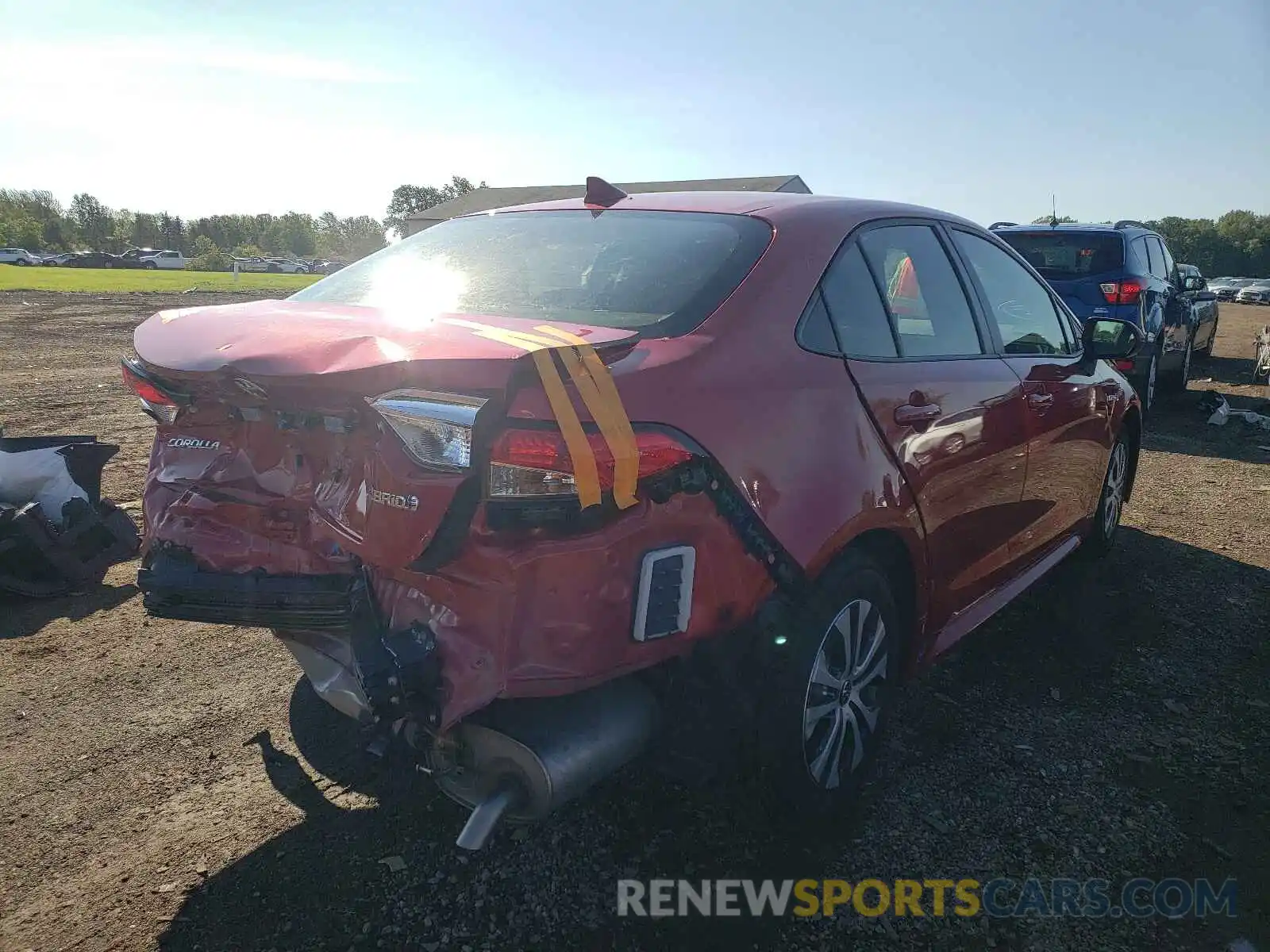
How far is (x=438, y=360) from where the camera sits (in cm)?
185

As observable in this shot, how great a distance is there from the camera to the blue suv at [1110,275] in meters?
8.23

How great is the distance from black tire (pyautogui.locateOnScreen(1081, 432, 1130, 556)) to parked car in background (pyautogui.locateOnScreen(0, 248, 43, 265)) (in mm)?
77147

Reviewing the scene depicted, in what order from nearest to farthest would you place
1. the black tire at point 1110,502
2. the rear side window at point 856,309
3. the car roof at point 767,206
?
the rear side window at point 856,309 → the car roof at point 767,206 → the black tire at point 1110,502

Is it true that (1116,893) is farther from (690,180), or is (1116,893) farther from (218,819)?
(690,180)

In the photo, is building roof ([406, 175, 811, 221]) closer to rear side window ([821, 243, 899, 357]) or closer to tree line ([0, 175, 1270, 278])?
tree line ([0, 175, 1270, 278])

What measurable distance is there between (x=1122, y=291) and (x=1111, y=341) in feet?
15.7

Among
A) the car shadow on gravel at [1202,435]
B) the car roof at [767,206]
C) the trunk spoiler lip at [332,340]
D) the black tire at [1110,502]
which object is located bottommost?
the car shadow on gravel at [1202,435]

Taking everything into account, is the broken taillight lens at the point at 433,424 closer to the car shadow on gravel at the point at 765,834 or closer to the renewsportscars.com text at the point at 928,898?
the car shadow on gravel at the point at 765,834

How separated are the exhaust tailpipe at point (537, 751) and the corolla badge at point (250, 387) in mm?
903

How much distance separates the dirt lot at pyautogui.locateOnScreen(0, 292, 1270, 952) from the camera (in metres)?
2.23

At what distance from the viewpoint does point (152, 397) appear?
8.18 ft

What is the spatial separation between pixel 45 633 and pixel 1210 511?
22.7ft

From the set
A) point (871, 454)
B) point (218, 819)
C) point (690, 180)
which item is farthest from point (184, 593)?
point (690, 180)

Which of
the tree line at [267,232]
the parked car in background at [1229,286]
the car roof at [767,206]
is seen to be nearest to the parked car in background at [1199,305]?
the car roof at [767,206]
